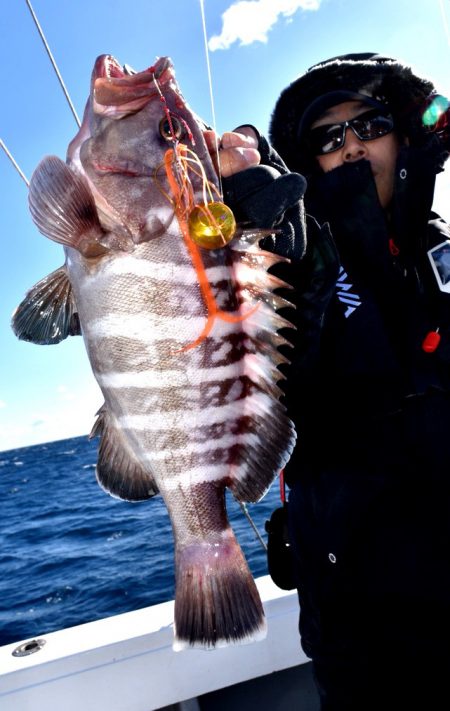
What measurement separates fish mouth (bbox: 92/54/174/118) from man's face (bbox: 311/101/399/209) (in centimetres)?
130

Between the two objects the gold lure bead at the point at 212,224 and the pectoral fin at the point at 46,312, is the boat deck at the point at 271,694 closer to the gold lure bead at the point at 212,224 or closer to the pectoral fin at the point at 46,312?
the pectoral fin at the point at 46,312

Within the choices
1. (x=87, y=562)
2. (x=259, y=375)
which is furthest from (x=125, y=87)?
→ (x=87, y=562)

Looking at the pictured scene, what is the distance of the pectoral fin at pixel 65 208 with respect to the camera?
1.36m

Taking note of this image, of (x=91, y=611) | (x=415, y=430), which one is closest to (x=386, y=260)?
(x=415, y=430)

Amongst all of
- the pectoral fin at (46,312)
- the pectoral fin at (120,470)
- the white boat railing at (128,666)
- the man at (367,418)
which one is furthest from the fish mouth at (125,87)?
the white boat railing at (128,666)

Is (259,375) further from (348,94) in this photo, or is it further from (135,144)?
(348,94)

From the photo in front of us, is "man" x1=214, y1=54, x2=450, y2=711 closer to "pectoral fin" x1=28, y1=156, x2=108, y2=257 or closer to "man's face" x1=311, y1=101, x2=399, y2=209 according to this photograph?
"man's face" x1=311, y1=101, x2=399, y2=209

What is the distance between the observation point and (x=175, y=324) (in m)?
1.33

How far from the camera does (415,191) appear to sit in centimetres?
248

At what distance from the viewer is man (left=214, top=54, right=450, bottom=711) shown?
5.93 feet

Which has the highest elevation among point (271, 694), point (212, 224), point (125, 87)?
point (125, 87)

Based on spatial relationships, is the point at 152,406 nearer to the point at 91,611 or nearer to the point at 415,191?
the point at 415,191

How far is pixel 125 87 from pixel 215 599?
4.97 ft

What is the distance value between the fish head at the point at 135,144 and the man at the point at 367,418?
21 cm
